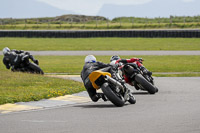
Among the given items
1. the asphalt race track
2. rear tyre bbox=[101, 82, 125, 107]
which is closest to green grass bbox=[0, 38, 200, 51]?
the asphalt race track

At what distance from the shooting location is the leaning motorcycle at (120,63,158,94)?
13.5 m

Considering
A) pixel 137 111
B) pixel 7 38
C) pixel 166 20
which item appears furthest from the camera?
pixel 166 20

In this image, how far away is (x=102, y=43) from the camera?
41.7 meters

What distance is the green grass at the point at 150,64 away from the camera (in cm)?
2383

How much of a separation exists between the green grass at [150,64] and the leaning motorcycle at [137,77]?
9.11m

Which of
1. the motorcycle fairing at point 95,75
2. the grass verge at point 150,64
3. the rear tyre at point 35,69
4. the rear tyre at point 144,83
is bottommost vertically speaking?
the grass verge at point 150,64

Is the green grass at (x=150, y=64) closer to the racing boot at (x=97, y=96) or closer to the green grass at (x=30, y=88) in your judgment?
the green grass at (x=30, y=88)

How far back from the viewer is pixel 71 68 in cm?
2508

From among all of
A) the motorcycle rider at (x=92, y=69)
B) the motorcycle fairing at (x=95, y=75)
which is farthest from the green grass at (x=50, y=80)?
the motorcycle fairing at (x=95, y=75)

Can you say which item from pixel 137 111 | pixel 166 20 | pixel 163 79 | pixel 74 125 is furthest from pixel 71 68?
pixel 166 20

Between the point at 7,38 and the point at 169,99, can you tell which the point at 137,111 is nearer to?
the point at 169,99

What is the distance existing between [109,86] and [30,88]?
151 inches

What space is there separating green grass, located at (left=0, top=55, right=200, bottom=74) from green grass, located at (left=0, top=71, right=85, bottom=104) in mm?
6685

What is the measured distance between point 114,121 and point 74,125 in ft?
2.47
